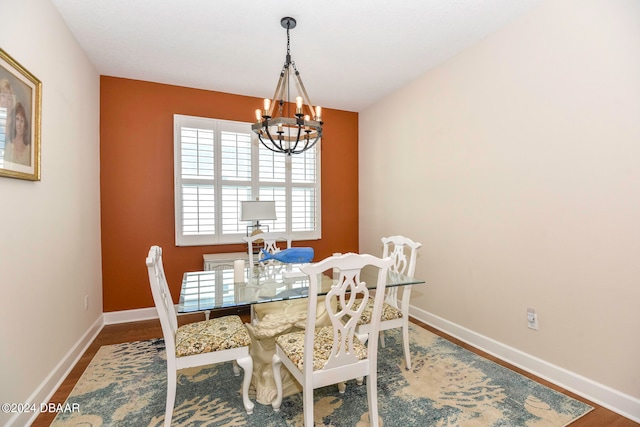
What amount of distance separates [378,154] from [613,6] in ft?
8.78

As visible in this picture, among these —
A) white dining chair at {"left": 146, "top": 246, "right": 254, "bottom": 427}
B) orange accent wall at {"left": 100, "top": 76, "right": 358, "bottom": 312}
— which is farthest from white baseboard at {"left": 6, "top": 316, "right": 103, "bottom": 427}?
white dining chair at {"left": 146, "top": 246, "right": 254, "bottom": 427}

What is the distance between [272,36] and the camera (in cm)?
275

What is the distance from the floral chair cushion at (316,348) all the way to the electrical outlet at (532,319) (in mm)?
1537

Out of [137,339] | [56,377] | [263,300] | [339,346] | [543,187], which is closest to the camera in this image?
Answer: [339,346]

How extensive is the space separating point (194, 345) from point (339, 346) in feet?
2.85

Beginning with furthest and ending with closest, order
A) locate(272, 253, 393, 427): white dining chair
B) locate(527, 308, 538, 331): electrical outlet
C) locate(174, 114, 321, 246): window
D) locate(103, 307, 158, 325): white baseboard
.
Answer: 1. locate(174, 114, 321, 246): window
2. locate(103, 307, 158, 325): white baseboard
3. locate(527, 308, 538, 331): electrical outlet
4. locate(272, 253, 393, 427): white dining chair

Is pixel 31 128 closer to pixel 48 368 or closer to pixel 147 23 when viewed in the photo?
pixel 147 23

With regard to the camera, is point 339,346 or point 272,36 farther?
point 272,36

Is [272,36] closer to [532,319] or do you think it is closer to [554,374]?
[532,319]

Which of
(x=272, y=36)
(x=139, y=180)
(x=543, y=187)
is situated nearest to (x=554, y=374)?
(x=543, y=187)

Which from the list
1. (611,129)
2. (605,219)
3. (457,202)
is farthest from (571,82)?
(457,202)

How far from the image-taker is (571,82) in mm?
2182

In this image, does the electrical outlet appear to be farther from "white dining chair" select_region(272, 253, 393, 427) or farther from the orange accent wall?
the orange accent wall

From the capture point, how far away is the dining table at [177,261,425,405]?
199cm
